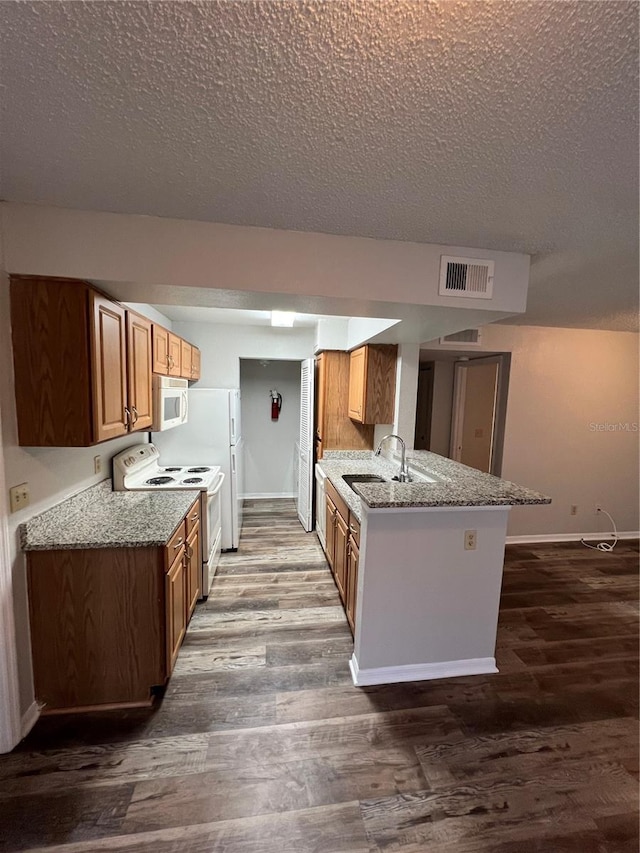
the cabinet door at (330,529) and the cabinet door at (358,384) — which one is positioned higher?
the cabinet door at (358,384)

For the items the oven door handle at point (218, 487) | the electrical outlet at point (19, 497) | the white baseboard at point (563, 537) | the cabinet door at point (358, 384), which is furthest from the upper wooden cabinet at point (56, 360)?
the white baseboard at point (563, 537)

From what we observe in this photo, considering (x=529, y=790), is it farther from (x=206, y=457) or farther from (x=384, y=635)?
(x=206, y=457)

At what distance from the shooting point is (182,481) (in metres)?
2.83

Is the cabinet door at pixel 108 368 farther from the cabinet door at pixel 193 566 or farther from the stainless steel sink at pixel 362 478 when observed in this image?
the stainless steel sink at pixel 362 478

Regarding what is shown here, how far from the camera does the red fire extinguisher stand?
5027 mm

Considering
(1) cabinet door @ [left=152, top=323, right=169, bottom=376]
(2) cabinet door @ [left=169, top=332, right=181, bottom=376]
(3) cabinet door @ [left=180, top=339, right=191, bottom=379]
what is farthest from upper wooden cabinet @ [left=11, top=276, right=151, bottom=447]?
(3) cabinet door @ [left=180, top=339, right=191, bottom=379]

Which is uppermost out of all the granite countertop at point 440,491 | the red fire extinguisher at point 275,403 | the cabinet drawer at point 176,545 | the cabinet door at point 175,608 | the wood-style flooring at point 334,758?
the red fire extinguisher at point 275,403

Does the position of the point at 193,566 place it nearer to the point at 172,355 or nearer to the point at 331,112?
the point at 172,355

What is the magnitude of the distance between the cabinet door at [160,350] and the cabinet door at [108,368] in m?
0.47

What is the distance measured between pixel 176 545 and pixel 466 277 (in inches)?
85.9

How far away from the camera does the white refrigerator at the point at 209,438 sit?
333 centimetres

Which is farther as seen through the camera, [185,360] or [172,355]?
[185,360]

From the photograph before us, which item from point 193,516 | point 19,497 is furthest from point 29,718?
point 193,516

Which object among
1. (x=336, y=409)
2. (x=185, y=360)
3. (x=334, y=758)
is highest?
(x=185, y=360)
